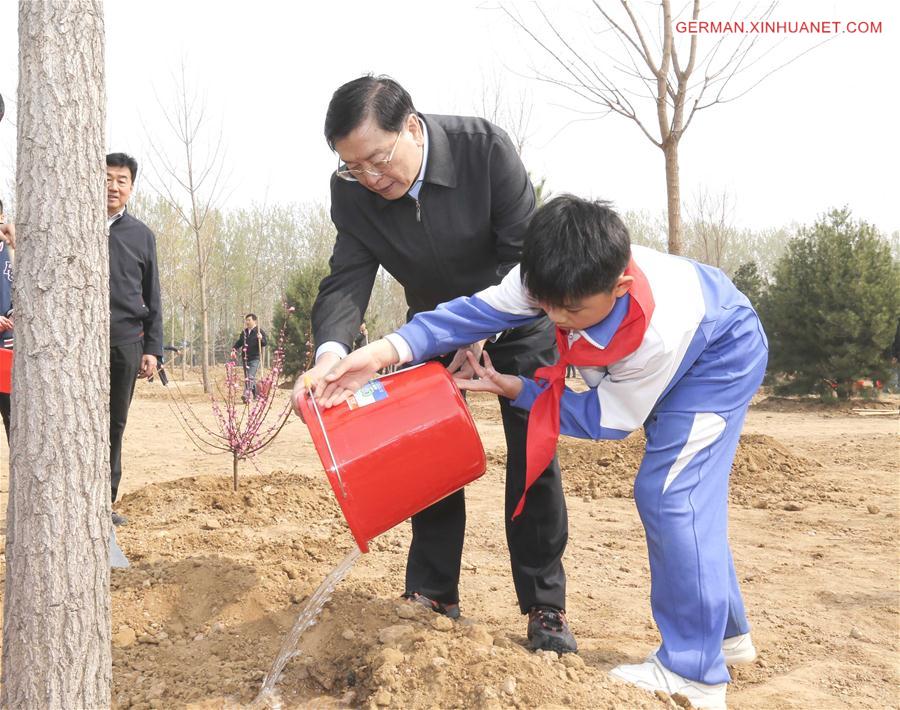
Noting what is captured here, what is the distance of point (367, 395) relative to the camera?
7.04 ft

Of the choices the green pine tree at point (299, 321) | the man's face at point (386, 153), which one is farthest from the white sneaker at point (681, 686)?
the green pine tree at point (299, 321)

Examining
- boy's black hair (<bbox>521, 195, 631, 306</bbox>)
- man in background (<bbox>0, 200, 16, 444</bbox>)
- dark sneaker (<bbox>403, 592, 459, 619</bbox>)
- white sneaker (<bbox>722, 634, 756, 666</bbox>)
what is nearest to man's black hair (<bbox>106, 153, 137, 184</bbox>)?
man in background (<bbox>0, 200, 16, 444</bbox>)

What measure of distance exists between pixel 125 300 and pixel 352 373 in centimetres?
218

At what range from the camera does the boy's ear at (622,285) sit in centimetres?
191

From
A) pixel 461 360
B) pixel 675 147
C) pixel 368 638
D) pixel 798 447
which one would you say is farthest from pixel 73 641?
pixel 798 447

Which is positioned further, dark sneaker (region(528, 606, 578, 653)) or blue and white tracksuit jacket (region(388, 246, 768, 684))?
dark sneaker (region(528, 606, 578, 653))

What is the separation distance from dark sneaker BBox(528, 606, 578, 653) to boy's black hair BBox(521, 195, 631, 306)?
1.09 metres

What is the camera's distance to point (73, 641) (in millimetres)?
1774

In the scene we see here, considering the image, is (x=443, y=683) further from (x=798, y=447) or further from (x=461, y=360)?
(x=798, y=447)

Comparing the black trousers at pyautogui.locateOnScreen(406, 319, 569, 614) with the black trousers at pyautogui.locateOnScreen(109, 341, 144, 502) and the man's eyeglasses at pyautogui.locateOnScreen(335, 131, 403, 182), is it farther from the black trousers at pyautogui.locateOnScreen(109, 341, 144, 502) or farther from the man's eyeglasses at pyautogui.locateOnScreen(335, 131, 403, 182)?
the black trousers at pyautogui.locateOnScreen(109, 341, 144, 502)

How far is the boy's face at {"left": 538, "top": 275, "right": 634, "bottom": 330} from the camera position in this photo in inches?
75.2

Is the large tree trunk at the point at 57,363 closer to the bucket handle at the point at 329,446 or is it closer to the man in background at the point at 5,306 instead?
the bucket handle at the point at 329,446

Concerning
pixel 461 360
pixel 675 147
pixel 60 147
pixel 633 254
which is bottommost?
pixel 461 360

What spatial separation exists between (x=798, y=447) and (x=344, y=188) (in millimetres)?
6011
